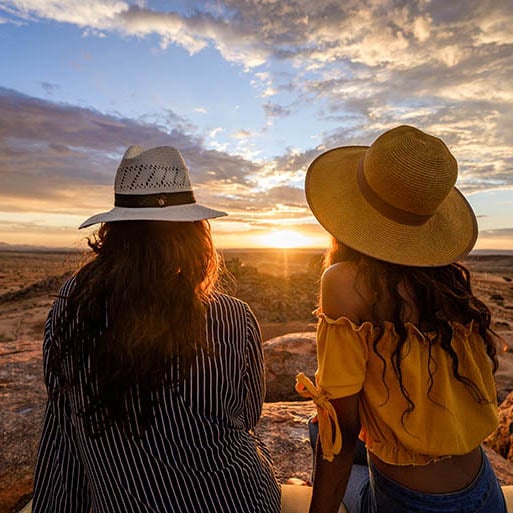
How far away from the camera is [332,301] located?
148 centimetres

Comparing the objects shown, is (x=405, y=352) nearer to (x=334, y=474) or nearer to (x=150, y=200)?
(x=334, y=474)

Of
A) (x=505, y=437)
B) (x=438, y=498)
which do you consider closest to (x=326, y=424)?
(x=438, y=498)

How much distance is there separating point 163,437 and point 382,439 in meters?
0.79

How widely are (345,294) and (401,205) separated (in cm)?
41

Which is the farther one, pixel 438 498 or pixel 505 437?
pixel 505 437

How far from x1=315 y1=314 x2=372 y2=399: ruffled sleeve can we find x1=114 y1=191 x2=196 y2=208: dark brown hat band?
0.73 meters

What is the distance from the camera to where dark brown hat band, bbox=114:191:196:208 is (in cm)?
157

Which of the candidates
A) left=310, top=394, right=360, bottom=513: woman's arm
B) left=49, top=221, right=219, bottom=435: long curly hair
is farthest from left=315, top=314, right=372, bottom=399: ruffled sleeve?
left=49, top=221, right=219, bottom=435: long curly hair

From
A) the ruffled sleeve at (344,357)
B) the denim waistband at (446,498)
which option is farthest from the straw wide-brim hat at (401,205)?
the denim waistband at (446,498)

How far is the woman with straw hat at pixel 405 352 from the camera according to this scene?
145 centimetres

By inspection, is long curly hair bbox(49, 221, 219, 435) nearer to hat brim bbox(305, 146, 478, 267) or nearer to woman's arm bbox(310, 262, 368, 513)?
woman's arm bbox(310, 262, 368, 513)

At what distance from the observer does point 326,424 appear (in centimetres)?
151

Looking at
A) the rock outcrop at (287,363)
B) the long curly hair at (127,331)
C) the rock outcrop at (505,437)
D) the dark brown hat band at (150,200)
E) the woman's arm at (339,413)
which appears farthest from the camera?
the rock outcrop at (287,363)

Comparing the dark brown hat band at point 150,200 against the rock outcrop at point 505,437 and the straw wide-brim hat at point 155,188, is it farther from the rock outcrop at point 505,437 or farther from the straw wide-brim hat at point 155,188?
the rock outcrop at point 505,437
